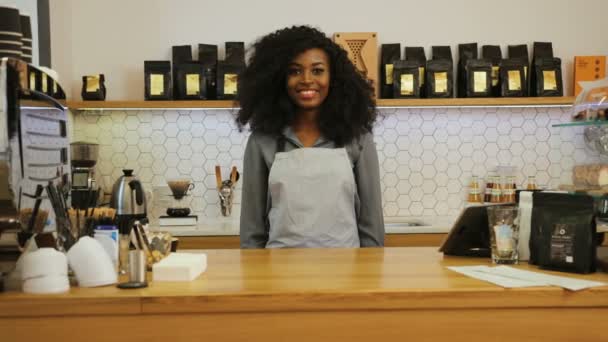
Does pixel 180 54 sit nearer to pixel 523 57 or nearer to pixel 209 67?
pixel 209 67

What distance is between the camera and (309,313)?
133cm

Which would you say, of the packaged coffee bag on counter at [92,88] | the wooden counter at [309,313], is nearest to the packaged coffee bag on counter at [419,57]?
the packaged coffee bag on counter at [92,88]

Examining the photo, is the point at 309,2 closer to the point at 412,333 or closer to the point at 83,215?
the point at 83,215

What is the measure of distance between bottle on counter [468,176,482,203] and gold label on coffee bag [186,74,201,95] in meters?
1.72

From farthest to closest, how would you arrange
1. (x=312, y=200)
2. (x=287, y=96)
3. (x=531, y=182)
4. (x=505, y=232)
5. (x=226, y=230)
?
(x=531, y=182) → (x=226, y=230) → (x=287, y=96) → (x=312, y=200) → (x=505, y=232)

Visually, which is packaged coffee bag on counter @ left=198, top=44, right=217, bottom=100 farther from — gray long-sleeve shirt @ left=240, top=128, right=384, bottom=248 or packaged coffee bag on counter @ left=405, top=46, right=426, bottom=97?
gray long-sleeve shirt @ left=240, top=128, right=384, bottom=248

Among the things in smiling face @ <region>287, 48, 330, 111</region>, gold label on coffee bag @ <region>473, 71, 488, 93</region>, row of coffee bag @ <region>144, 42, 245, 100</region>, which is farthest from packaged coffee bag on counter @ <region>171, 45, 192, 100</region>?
gold label on coffee bag @ <region>473, 71, 488, 93</region>

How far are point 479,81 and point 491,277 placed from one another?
2305 millimetres

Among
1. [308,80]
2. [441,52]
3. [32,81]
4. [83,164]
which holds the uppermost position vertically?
[441,52]

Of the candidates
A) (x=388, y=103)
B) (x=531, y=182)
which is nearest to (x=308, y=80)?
(x=388, y=103)

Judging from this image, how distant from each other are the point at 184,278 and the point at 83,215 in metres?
0.33

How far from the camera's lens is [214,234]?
10.6 feet

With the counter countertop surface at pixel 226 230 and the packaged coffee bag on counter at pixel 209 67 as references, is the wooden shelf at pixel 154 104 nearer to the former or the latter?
A: the packaged coffee bag on counter at pixel 209 67

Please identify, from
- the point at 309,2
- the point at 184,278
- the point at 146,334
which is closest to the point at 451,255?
the point at 184,278
